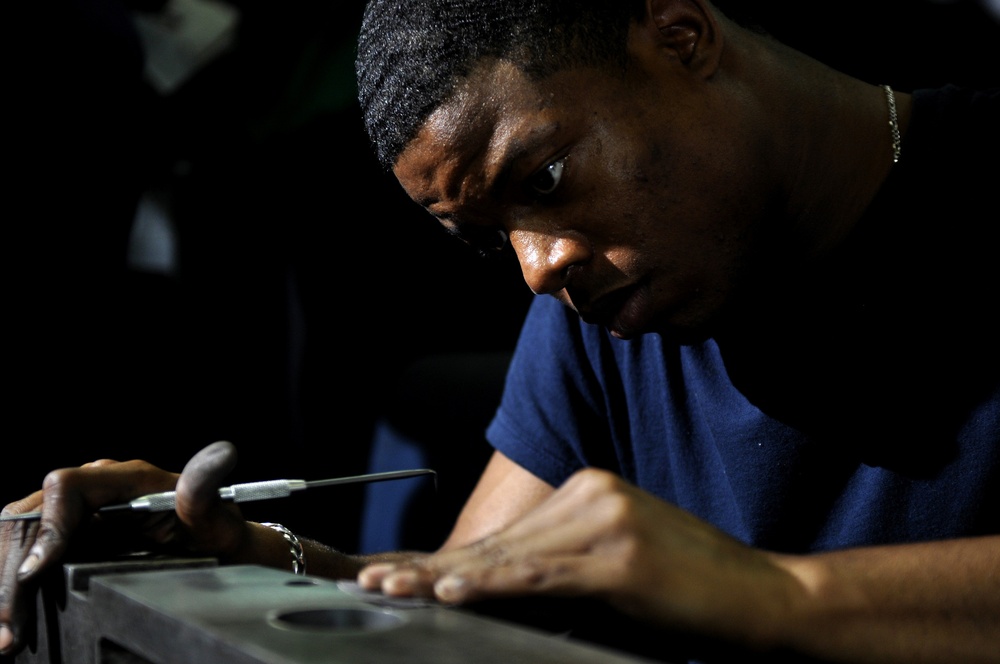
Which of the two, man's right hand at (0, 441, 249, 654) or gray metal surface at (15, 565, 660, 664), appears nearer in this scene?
gray metal surface at (15, 565, 660, 664)

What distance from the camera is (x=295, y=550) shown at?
47.8 inches

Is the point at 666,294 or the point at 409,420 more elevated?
the point at 666,294

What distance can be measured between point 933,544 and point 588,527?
0.35 metres

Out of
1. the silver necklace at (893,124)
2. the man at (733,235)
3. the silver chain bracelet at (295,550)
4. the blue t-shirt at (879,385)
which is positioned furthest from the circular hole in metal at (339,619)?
the silver necklace at (893,124)

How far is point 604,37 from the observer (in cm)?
113

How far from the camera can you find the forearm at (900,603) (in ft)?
2.63

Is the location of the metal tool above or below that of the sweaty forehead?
below

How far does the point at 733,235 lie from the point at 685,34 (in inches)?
9.4

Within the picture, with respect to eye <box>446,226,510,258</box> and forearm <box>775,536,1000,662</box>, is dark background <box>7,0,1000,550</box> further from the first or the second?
forearm <box>775,536,1000,662</box>

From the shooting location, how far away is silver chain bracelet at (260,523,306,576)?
3.95 feet

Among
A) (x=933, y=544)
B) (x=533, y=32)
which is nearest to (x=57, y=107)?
(x=533, y=32)

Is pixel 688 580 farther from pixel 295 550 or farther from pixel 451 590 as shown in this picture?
pixel 295 550

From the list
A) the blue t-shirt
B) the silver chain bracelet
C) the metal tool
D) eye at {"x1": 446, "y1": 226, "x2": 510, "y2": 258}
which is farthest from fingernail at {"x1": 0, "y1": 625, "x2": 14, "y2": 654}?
the blue t-shirt

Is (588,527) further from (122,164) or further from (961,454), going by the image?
(122,164)
